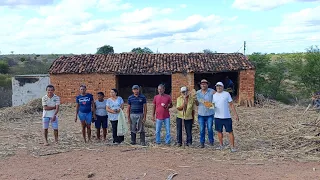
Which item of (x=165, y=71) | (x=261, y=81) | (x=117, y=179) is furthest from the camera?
(x=261, y=81)

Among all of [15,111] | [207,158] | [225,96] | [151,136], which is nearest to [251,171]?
[207,158]

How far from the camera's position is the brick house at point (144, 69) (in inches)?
833

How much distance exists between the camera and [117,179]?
282 inches

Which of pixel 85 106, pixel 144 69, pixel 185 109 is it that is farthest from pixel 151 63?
pixel 185 109

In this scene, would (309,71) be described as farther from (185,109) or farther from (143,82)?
(185,109)

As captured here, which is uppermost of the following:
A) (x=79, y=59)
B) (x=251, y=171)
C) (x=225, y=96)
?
(x=79, y=59)

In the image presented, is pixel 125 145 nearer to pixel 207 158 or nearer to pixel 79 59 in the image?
pixel 207 158

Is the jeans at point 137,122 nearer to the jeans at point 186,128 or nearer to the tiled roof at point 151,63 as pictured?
the jeans at point 186,128

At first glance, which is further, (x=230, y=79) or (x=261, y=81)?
(x=261, y=81)

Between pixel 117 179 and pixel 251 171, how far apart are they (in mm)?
2509

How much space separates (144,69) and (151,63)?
2.60 ft

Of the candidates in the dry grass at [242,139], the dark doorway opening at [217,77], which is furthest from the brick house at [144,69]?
the dry grass at [242,139]

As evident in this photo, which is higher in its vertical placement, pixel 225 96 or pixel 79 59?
pixel 79 59

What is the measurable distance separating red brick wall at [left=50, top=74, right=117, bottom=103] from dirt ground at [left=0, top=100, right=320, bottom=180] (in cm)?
927
